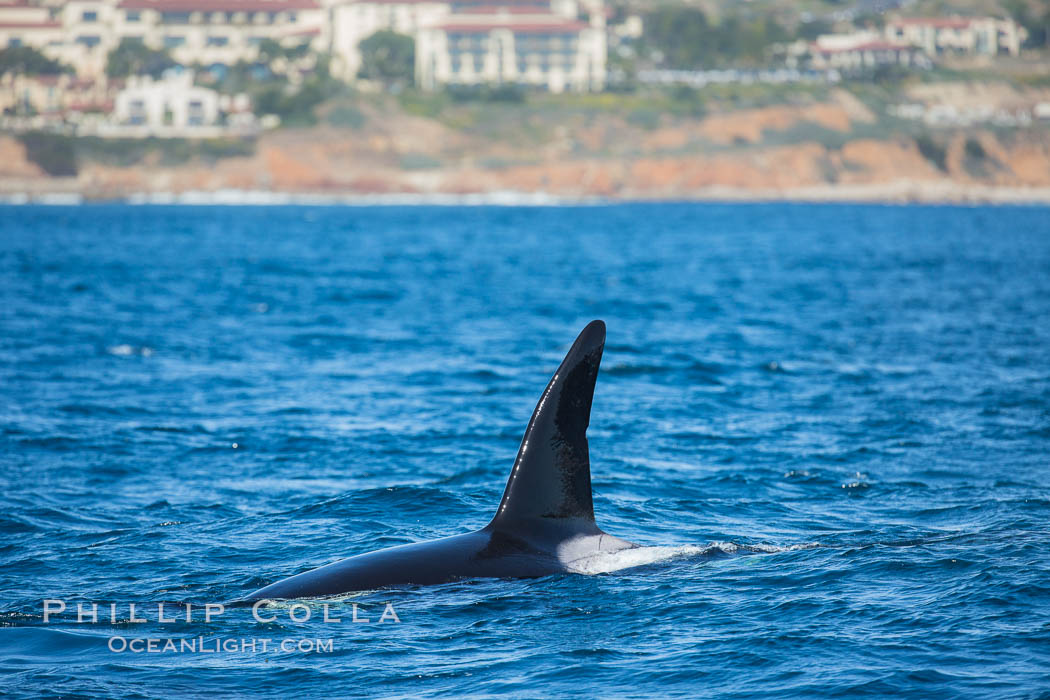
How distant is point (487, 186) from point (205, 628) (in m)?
170

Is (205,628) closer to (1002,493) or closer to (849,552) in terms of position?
(849,552)

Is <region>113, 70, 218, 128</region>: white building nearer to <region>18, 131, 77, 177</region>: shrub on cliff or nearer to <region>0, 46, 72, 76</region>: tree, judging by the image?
<region>18, 131, 77, 177</region>: shrub on cliff

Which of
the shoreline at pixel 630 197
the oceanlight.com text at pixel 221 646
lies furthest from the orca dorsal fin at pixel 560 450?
the shoreline at pixel 630 197

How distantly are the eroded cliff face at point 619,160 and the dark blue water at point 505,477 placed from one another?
448ft

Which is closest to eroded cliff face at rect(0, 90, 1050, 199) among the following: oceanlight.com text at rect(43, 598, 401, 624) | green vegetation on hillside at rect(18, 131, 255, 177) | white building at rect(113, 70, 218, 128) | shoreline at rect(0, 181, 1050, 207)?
shoreline at rect(0, 181, 1050, 207)

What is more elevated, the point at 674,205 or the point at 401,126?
the point at 401,126

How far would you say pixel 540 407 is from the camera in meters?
10.2

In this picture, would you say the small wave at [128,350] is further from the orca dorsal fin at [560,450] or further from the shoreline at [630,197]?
the shoreline at [630,197]

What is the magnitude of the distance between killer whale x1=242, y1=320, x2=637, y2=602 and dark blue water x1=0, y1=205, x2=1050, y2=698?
0.62 ft

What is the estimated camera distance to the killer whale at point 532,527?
10.0m

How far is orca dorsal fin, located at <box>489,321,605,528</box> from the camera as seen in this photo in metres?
10.1

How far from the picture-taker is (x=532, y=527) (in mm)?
10406

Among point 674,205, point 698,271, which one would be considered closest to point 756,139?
point 674,205

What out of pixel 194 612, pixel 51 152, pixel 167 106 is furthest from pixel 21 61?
pixel 194 612
